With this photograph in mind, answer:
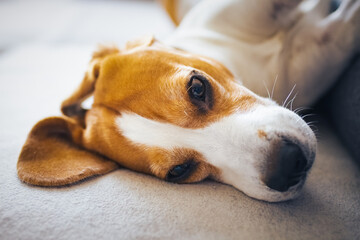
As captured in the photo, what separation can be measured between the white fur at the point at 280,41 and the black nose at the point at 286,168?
2.25 feet

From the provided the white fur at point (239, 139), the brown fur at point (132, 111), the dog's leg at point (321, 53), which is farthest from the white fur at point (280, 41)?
the white fur at point (239, 139)

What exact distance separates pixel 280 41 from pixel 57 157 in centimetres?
156

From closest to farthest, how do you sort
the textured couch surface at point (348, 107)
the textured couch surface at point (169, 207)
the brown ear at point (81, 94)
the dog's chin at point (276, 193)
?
1. the textured couch surface at point (169, 207)
2. the dog's chin at point (276, 193)
3. the textured couch surface at point (348, 107)
4. the brown ear at point (81, 94)

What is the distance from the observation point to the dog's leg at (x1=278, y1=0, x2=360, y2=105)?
1.80 m

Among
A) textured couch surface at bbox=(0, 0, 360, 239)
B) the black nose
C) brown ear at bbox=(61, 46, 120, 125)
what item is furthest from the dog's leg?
brown ear at bbox=(61, 46, 120, 125)

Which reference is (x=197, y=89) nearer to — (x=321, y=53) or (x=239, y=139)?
(x=239, y=139)

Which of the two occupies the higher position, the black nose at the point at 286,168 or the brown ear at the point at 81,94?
the brown ear at the point at 81,94

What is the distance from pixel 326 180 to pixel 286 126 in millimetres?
351

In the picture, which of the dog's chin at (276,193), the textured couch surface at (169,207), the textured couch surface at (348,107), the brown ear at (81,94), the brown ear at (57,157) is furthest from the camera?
the brown ear at (81,94)

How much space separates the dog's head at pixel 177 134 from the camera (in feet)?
3.81

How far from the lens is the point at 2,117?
72.6 inches

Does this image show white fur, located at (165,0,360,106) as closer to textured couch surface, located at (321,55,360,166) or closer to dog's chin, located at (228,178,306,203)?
textured couch surface, located at (321,55,360,166)

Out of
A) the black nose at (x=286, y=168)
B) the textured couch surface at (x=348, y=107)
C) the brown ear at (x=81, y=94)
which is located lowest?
the textured couch surface at (x=348, y=107)

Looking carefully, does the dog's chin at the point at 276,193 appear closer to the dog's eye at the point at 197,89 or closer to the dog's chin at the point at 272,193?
the dog's chin at the point at 272,193
